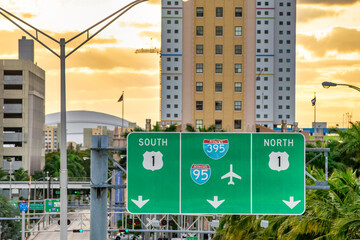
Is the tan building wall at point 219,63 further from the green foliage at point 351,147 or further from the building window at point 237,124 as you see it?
the green foliage at point 351,147

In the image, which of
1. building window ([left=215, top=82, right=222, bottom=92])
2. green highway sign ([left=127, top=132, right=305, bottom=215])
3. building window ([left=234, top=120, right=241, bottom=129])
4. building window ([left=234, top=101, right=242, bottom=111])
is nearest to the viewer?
green highway sign ([left=127, top=132, right=305, bottom=215])

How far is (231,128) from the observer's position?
291 ft

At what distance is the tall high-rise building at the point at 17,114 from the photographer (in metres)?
127

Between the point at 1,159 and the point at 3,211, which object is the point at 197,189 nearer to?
the point at 3,211

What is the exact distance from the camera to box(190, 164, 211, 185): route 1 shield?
18781mm

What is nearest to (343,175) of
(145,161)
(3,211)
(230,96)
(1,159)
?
(145,161)

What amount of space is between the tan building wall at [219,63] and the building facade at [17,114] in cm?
5096

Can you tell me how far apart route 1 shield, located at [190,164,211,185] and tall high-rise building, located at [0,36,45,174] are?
111 meters

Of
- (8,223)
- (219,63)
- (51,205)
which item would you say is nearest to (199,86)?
(219,63)

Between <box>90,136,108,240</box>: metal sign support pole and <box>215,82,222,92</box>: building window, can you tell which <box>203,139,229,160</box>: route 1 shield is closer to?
<box>90,136,108,240</box>: metal sign support pole

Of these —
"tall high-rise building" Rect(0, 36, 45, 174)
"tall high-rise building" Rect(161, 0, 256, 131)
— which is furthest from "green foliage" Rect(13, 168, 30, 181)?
"tall high-rise building" Rect(161, 0, 256, 131)

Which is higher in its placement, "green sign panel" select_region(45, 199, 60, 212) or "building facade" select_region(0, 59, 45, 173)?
"building facade" select_region(0, 59, 45, 173)

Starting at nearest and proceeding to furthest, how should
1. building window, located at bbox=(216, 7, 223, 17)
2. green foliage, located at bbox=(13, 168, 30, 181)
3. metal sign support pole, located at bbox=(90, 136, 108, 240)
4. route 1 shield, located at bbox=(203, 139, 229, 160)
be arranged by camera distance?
metal sign support pole, located at bbox=(90, 136, 108, 240) → route 1 shield, located at bbox=(203, 139, 229, 160) → building window, located at bbox=(216, 7, 223, 17) → green foliage, located at bbox=(13, 168, 30, 181)


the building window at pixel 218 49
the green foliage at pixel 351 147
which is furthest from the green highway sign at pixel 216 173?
the building window at pixel 218 49
